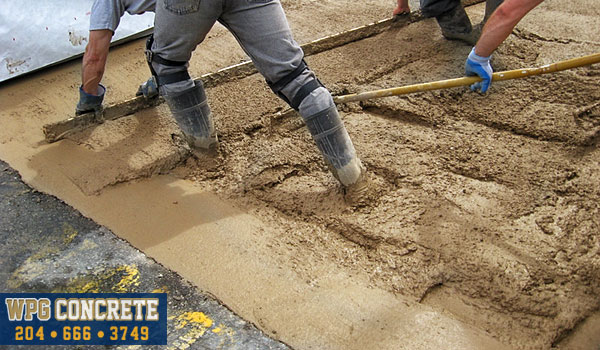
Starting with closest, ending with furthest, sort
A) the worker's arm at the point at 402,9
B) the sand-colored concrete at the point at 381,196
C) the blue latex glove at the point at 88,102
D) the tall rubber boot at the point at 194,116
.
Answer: the sand-colored concrete at the point at 381,196
the tall rubber boot at the point at 194,116
the blue latex glove at the point at 88,102
the worker's arm at the point at 402,9

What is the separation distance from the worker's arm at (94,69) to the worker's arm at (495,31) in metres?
2.05

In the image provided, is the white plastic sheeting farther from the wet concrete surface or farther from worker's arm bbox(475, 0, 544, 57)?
worker's arm bbox(475, 0, 544, 57)

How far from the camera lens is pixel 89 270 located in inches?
97.7

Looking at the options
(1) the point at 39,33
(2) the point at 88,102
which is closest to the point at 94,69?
(2) the point at 88,102

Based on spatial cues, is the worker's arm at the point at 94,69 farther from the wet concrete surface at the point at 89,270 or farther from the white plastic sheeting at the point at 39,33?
the white plastic sheeting at the point at 39,33

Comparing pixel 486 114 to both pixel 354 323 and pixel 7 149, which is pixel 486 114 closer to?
pixel 354 323

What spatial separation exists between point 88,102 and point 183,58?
934mm

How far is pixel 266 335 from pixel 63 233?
118 cm

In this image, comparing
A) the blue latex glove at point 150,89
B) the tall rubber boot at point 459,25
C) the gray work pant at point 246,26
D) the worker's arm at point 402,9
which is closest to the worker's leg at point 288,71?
the gray work pant at point 246,26

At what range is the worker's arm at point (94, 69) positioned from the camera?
11.0 ft

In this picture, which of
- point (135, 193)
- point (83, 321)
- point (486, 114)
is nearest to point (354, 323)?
point (83, 321)

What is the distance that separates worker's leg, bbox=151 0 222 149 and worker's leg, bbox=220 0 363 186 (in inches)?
5.4

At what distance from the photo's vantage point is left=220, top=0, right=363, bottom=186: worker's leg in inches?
105

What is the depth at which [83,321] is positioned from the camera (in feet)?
7.34
